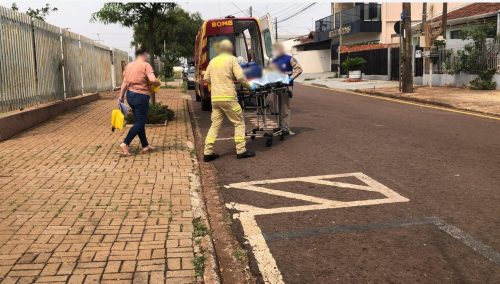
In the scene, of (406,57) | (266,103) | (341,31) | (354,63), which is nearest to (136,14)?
(266,103)

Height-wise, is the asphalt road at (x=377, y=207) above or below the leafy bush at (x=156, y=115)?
below

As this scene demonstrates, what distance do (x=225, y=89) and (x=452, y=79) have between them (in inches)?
656

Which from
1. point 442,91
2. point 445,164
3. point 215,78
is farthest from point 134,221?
point 442,91

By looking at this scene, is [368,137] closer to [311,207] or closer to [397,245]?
[311,207]

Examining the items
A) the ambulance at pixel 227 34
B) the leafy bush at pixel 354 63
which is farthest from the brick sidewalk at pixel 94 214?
the leafy bush at pixel 354 63

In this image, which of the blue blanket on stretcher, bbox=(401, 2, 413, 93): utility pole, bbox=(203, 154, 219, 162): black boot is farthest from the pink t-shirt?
bbox=(401, 2, 413, 93): utility pole

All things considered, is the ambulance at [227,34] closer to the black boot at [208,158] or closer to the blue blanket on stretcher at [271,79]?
the blue blanket on stretcher at [271,79]

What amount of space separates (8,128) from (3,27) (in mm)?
2206

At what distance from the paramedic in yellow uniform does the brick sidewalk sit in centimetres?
70

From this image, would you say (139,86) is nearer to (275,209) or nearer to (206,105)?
(275,209)

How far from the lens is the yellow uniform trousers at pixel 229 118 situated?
7.59m

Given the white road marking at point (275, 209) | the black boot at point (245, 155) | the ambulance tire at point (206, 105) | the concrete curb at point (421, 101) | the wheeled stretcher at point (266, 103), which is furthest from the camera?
the ambulance tire at point (206, 105)

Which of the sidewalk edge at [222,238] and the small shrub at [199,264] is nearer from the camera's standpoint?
the small shrub at [199,264]

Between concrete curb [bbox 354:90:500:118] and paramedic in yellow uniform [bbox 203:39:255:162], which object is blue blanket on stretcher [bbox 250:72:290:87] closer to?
paramedic in yellow uniform [bbox 203:39:255:162]
